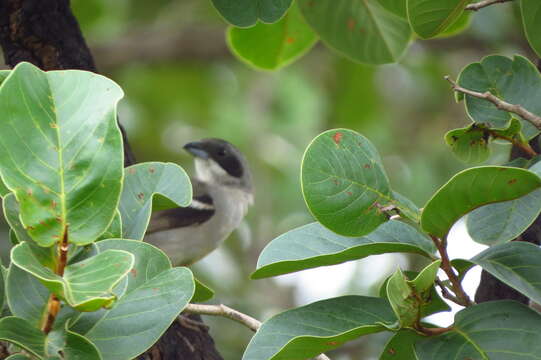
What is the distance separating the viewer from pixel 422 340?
80.7 inches

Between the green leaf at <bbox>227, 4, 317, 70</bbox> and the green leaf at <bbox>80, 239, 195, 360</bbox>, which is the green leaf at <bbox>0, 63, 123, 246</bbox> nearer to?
the green leaf at <bbox>80, 239, 195, 360</bbox>

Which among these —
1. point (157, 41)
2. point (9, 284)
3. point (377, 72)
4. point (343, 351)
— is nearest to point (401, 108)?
point (377, 72)

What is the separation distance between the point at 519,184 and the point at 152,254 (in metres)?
0.78

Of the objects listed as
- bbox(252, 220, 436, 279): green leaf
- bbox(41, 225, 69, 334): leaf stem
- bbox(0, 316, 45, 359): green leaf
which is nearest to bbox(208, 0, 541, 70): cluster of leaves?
bbox(252, 220, 436, 279): green leaf

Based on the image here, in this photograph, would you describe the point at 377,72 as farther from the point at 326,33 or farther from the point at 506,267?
the point at 506,267

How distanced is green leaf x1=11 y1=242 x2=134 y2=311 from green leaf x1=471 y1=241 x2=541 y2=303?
34.0 inches

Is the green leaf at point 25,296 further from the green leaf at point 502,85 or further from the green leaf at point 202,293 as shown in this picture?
the green leaf at point 502,85

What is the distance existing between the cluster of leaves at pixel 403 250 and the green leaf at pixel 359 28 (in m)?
0.96

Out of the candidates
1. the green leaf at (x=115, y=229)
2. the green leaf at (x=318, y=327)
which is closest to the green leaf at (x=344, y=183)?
the green leaf at (x=318, y=327)

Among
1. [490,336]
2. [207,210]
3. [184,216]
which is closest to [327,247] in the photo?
[490,336]

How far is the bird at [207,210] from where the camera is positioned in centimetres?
521

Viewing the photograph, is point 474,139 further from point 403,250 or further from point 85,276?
point 85,276

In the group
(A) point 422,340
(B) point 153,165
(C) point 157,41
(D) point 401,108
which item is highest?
(B) point 153,165

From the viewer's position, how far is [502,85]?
2.36 meters
